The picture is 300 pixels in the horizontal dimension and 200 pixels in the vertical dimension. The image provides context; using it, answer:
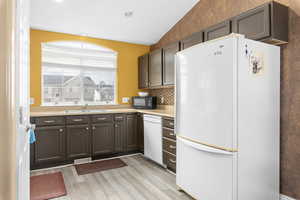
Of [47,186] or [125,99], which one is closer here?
[47,186]

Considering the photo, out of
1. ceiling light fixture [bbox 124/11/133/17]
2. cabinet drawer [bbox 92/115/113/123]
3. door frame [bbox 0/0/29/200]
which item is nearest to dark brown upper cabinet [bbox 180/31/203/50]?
ceiling light fixture [bbox 124/11/133/17]

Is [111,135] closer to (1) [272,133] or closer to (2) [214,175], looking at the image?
(2) [214,175]

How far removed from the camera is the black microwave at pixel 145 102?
4.11 m

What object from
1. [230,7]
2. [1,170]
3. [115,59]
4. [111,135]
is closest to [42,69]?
[115,59]

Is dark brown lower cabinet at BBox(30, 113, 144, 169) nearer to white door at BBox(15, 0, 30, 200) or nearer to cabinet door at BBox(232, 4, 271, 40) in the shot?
white door at BBox(15, 0, 30, 200)

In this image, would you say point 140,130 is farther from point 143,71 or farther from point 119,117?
point 143,71

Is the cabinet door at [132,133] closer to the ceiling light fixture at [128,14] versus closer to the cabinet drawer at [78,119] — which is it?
the cabinet drawer at [78,119]

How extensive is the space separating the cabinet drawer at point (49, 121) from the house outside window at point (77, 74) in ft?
2.40

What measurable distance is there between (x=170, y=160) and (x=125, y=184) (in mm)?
799

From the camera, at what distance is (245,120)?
1.75 meters

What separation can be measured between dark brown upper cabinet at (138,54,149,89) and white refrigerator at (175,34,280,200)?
2178 millimetres

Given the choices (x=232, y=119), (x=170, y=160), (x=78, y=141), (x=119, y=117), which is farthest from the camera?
(x=119, y=117)

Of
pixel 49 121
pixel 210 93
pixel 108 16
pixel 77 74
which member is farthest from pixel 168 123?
pixel 77 74

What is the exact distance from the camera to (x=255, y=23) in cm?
208
